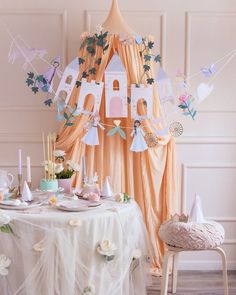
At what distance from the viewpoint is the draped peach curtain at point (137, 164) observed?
9.00 feet

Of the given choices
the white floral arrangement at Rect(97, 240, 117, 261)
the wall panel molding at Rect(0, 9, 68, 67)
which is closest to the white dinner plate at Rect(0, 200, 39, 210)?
the white floral arrangement at Rect(97, 240, 117, 261)

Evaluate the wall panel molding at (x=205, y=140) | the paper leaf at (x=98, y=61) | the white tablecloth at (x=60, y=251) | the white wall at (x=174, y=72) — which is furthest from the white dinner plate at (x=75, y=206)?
the wall panel molding at (x=205, y=140)

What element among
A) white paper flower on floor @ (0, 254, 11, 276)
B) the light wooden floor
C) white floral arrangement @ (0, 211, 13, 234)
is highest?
white floral arrangement @ (0, 211, 13, 234)

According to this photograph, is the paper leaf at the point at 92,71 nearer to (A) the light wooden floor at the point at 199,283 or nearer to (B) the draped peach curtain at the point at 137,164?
(B) the draped peach curtain at the point at 137,164

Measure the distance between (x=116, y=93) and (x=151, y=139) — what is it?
1.35ft

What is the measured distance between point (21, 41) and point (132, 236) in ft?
5.64

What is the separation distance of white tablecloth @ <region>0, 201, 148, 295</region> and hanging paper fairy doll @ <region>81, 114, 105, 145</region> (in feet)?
2.33

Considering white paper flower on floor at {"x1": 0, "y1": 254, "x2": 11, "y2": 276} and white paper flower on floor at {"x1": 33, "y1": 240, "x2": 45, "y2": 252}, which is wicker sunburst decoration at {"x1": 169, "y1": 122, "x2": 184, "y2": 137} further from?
white paper flower on floor at {"x1": 0, "y1": 254, "x2": 11, "y2": 276}

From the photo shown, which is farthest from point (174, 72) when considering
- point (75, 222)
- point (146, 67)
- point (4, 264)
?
point (4, 264)

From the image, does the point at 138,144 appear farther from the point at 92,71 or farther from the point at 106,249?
the point at 106,249

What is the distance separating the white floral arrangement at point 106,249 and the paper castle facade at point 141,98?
1011 mm

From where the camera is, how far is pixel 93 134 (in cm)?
269

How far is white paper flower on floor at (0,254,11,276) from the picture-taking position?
1.94 metres

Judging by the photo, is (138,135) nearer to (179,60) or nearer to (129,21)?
(179,60)
